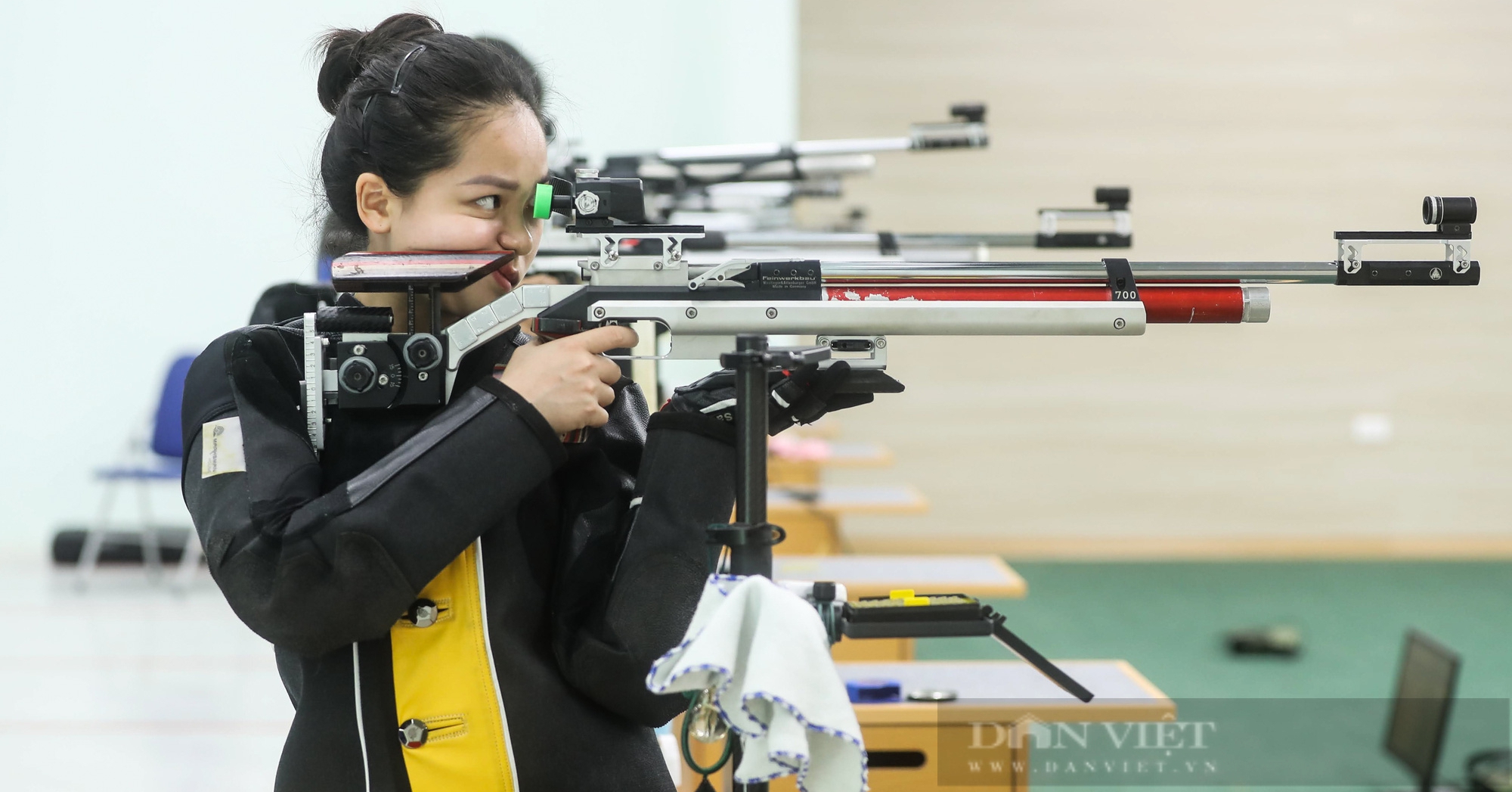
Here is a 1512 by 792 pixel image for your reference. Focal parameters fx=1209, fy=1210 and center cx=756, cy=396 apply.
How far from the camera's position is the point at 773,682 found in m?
0.78

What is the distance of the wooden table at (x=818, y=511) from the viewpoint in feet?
11.9

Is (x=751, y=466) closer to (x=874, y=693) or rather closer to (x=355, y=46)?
(x=355, y=46)

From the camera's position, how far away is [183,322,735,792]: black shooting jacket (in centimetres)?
94

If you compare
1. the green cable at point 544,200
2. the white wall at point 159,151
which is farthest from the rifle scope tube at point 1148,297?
the white wall at point 159,151

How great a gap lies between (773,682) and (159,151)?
4822 mm

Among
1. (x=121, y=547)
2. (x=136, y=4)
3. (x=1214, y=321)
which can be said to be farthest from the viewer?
(x=121, y=547)

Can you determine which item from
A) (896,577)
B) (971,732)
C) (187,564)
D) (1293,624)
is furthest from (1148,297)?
(187,564)

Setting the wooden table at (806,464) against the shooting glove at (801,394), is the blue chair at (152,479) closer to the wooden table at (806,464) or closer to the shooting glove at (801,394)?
the wooden table at (806,464)

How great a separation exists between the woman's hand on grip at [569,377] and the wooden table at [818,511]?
2.48 meters

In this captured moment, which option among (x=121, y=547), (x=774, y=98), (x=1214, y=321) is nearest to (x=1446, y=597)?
(x=774, y=98)

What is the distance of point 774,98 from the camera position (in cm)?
524

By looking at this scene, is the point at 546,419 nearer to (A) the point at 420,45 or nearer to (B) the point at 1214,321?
(A) the point at 420,45

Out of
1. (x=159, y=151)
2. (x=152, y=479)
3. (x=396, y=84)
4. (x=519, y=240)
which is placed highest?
(x=159, y=151)

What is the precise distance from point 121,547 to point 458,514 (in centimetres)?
489
